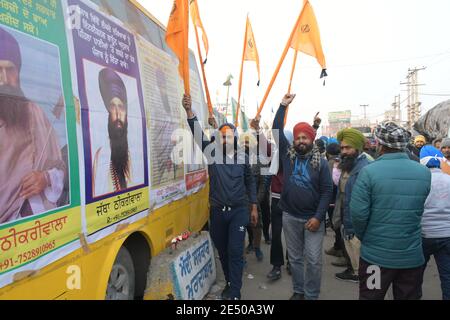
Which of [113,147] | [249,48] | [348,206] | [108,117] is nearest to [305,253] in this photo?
[348,206]

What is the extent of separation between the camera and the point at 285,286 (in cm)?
422

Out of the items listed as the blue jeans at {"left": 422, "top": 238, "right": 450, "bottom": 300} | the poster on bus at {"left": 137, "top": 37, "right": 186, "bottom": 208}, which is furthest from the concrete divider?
the blue jeans at {"left": 422, "top": 238, "right": 450, "bottom": 300}

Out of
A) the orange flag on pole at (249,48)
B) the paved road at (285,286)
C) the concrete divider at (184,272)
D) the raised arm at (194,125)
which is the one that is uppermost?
the orange flag on pole at (249,48)

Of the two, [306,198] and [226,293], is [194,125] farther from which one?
[226,293]

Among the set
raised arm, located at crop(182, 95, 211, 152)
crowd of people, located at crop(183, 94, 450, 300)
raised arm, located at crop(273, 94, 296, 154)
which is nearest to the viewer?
crowd of people, located at crop(183, 94, 450, 300)

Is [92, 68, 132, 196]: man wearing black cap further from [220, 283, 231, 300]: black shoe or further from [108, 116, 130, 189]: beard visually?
[220, 283, 231, 300]: black shoe

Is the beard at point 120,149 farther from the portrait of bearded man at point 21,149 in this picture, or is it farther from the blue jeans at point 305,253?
the blue jeans at point 305,253

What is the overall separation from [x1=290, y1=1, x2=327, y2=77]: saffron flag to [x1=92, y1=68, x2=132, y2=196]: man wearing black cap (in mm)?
2448

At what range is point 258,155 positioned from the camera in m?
5.05

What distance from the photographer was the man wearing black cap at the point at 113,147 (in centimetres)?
234

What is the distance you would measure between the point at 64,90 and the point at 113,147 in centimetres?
59

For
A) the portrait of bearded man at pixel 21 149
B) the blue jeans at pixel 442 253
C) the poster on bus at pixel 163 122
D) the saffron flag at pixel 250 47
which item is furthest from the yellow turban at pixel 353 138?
the portrait of bearded man at pixel 21 149

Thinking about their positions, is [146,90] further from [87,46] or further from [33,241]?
[33,241]

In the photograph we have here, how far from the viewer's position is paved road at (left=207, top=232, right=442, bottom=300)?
3.95 m
